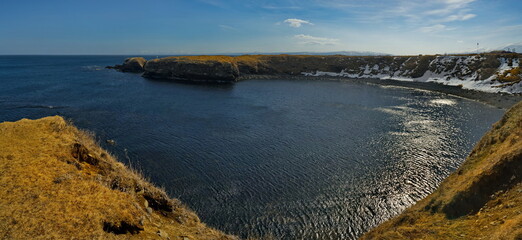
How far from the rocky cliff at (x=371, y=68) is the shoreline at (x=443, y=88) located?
400cm

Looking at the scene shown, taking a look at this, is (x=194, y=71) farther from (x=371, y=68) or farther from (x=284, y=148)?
(x=284, y=148)

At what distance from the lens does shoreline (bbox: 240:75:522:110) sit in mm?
73750

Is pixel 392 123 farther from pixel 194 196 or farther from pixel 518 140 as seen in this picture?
pixel 194 196

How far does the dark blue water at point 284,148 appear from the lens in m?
26.7

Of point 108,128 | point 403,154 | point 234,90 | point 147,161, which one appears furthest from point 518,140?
point 234,90

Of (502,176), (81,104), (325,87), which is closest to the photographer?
(502,176)

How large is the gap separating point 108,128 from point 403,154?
1924 inches

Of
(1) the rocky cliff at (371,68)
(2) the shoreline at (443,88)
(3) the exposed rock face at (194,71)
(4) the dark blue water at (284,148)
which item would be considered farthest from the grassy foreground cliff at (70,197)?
(1) the rocky cliff at (371,68)

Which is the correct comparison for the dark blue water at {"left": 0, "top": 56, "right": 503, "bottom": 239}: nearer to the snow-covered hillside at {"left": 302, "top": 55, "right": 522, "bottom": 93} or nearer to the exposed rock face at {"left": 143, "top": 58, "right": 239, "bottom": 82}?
the snow-covered hillside at {"left": 302, "top": 55, "right": 522, "bottom": 93}

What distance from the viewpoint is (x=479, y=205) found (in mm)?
16047

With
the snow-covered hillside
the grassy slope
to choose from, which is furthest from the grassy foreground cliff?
the snow-covered hillside

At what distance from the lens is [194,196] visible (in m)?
28.6

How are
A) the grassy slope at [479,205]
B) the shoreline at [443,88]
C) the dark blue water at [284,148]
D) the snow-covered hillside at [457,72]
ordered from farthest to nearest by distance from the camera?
the snow-covered hillside at [457,72] → the shoreline at [443,88] → the dark blue water at [284,148] → the grassy slope at [479,205]

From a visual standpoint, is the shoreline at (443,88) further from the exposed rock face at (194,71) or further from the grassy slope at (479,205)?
the grassy slope at (479,205)
